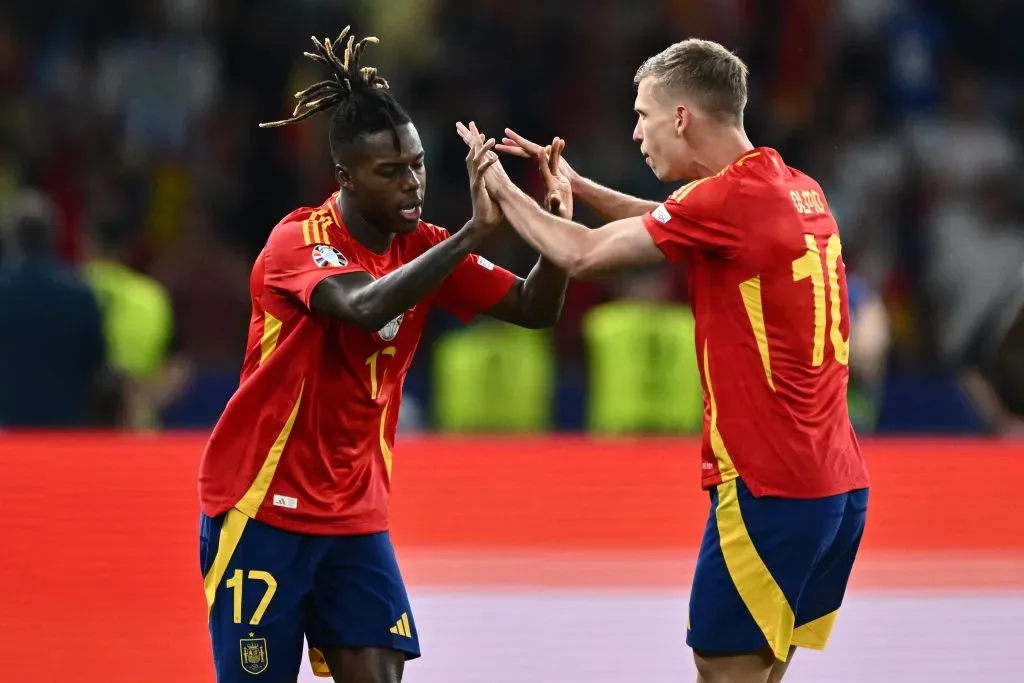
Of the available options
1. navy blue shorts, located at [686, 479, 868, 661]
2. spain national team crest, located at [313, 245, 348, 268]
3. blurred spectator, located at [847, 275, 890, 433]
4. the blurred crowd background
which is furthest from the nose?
the blurred crowd background

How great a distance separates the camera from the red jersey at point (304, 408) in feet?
14.1

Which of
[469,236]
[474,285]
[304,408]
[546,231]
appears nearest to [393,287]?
[469,236]

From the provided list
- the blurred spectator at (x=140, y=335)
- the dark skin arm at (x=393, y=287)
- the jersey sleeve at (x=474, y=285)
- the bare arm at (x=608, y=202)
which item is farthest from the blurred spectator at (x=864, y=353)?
the dark skin arm at (x=393, y=287)

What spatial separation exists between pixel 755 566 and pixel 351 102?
166 cm

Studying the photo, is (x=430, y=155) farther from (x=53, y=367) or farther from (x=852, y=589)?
(x=852, y=589)

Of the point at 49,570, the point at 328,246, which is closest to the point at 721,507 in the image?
the point at 328,246

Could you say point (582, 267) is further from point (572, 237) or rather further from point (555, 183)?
point (555, 183)

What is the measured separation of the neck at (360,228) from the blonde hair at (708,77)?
0.88m

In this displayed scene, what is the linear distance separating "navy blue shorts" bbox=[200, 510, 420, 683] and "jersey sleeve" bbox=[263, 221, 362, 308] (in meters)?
0.62

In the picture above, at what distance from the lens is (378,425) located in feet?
14.6

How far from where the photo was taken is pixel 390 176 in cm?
436

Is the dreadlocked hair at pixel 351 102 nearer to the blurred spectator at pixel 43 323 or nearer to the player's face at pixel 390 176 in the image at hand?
the player's face at pixel 390 176

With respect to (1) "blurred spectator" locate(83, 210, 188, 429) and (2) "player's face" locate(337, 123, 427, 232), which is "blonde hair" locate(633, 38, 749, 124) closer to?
(2) "player's face" locate(337, 123, 427, 232)

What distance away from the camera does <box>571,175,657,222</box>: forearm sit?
198 inches
